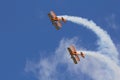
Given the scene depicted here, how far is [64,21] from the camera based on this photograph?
600 feet

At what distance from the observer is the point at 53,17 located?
7160 inches

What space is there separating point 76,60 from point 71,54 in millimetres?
4160

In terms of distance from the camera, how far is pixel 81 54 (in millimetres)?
182875

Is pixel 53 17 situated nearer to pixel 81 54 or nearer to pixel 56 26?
pixel 56 26

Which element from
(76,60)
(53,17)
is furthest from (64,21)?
(76,60)

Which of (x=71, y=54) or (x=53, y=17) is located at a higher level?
(x=53, y=17)

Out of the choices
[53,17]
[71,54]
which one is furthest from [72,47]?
[53,17]

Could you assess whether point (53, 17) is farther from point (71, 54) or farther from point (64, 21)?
point (71, 54)

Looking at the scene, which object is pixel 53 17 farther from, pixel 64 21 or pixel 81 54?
pixel 81 54

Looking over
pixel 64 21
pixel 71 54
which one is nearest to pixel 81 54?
pixel 71 54

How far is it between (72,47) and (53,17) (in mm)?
15259

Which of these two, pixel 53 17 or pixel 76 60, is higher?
pixel 53 17

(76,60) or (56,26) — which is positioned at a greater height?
(56,26)

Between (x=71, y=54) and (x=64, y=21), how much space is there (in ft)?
46.6
